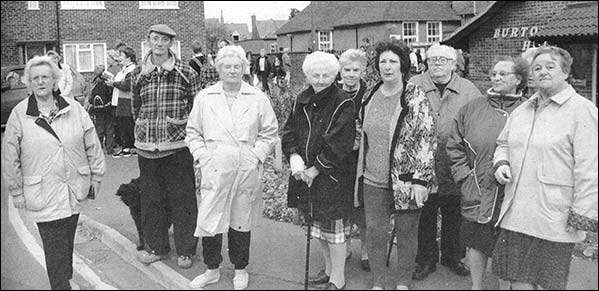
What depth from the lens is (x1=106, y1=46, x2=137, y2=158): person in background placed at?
391 inches

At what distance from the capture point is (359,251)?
238 inches

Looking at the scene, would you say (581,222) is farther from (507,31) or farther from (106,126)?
(507,31)

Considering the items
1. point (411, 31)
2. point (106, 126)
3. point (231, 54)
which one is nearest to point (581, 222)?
point (231, 54)

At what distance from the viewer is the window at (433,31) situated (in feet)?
150

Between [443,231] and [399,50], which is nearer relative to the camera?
[399,50]

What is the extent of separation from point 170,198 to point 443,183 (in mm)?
2363

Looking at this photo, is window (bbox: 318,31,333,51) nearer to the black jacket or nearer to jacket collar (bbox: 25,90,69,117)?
the black jacket

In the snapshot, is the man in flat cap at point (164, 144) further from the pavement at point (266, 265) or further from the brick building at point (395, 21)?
the brick building at point (395, 21)

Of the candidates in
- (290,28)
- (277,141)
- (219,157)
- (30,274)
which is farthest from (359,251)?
(290,28)

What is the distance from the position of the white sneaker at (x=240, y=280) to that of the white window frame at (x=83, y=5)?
772 centimetres

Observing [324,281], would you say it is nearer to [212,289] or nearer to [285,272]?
[285,272]

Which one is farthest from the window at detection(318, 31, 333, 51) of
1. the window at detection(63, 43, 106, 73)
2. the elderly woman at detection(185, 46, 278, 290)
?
the elderly woman at detection(185, 46, 278, 290)

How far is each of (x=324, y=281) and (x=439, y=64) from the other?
6.62 feet

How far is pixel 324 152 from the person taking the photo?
483 centimetres
